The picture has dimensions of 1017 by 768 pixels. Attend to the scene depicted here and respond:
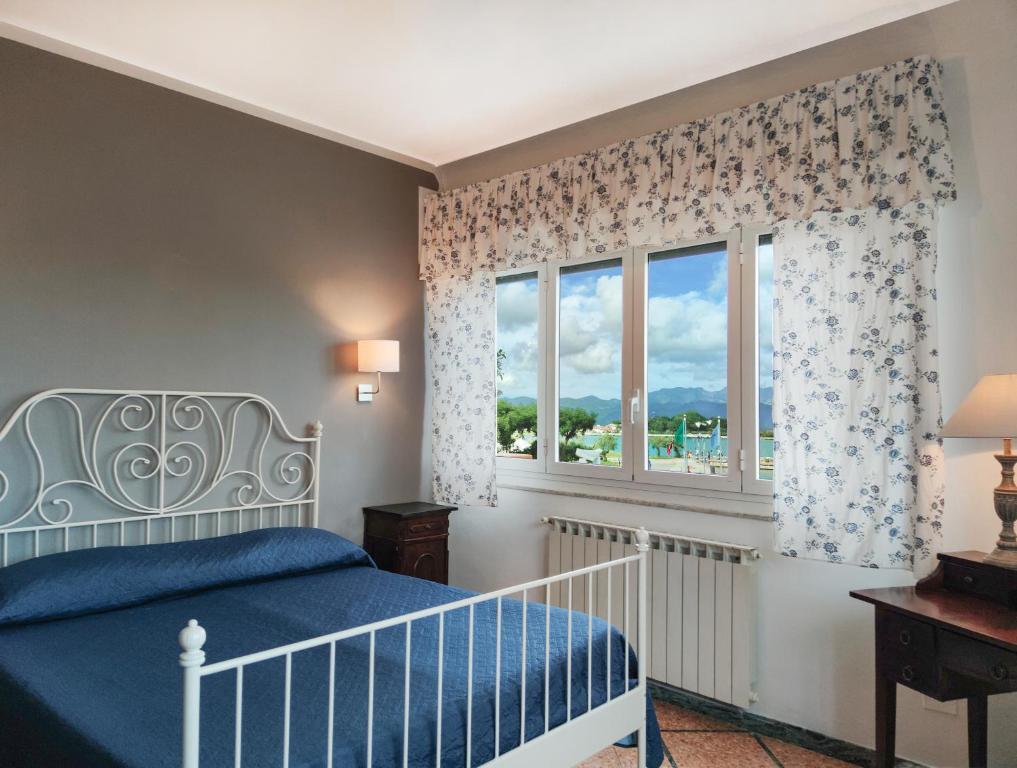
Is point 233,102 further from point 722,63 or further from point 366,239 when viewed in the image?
point 722,63

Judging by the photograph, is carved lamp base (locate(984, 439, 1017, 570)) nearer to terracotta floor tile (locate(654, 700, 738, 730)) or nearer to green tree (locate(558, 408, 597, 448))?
terracotta floor tile (locate(654, 700, 738, 730))

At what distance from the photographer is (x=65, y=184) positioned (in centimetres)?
282

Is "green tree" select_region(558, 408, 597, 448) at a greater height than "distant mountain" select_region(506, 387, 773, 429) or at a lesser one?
lesser

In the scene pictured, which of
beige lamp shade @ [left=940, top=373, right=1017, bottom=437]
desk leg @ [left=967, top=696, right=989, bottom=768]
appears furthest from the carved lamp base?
desk leg @ [left=967, top=696, right=989, bottom=768]

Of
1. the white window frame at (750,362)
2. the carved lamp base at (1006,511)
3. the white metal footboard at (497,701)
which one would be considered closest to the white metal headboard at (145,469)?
the white metal footboard at (497,701)

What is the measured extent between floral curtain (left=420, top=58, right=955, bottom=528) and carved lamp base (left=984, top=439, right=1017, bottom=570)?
0.90 m

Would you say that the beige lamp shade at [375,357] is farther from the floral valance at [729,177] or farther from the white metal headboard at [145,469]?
the floral valance at [729,177]

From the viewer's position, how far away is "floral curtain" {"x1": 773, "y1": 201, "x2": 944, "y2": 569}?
2.43 meters

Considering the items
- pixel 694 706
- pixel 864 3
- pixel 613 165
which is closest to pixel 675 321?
pixel 613 165

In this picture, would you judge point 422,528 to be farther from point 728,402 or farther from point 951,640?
point 951,640

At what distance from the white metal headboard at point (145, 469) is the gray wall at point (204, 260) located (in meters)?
0.09

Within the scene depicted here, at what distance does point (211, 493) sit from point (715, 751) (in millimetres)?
2328

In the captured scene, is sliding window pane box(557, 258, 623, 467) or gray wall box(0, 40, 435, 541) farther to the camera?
sliding window pane box(557, 258, 623, 467)

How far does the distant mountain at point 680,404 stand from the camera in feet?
9.80
